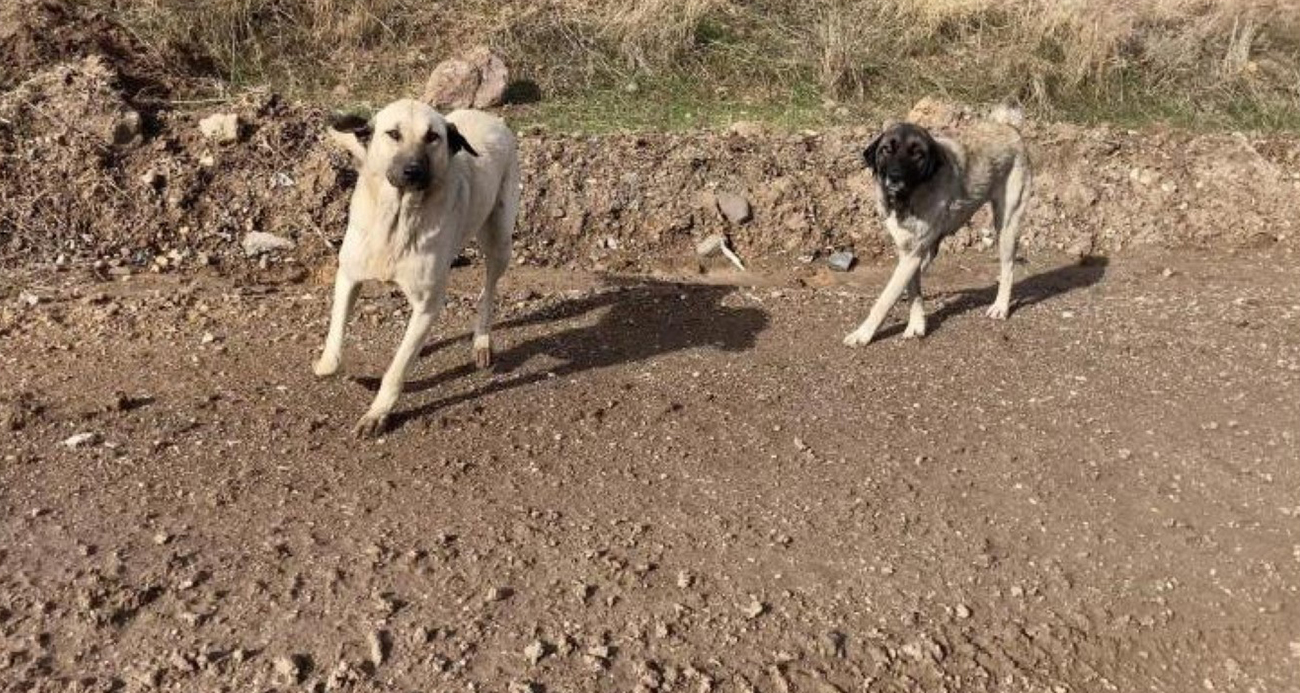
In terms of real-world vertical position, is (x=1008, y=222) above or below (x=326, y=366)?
below

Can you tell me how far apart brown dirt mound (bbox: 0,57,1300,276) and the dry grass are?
50.0 inches

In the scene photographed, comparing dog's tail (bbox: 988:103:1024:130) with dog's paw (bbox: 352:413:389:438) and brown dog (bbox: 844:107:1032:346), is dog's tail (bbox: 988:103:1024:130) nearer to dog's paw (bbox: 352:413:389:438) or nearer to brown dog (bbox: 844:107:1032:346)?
brown dog (bbox: 844:107:1032:346)

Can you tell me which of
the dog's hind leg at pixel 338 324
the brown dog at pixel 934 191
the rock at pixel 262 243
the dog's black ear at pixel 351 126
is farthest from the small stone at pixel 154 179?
the brown dog at pixel 934 191

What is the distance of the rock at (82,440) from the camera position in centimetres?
438

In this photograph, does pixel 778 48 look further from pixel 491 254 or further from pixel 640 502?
pixel 640 502

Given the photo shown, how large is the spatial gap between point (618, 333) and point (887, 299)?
58.8 inches

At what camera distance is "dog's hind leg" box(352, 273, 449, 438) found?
4637mm

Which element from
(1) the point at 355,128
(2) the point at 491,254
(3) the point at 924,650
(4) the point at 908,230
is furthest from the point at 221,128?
(3) the point at 924,650

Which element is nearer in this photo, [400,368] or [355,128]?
[355,128]

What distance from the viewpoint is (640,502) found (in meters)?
4.29

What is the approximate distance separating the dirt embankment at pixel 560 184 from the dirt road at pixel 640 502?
2.11 feet

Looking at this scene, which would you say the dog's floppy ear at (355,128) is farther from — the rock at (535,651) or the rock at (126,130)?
the rock at (126,130)

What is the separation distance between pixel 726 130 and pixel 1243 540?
5550mm

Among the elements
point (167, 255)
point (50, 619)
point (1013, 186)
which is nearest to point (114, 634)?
point (50, 619)
